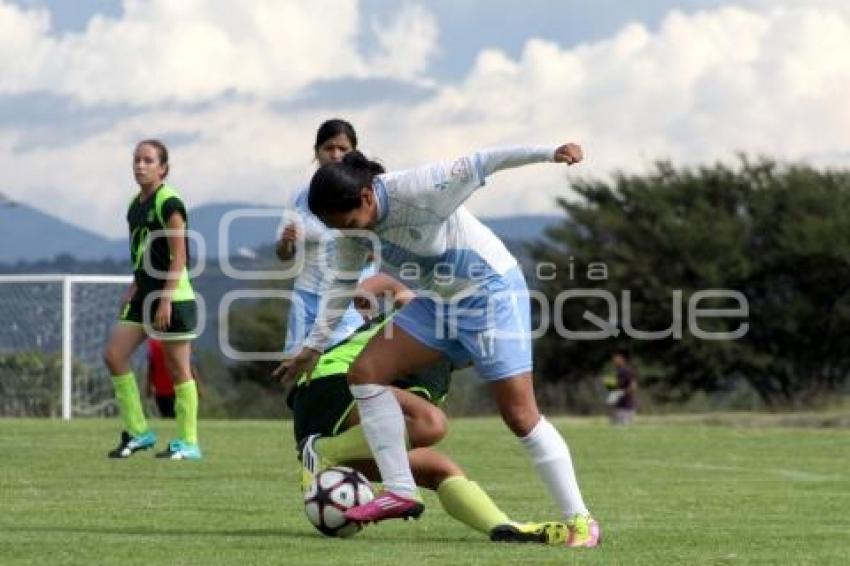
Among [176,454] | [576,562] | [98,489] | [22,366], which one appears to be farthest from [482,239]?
[22,366]

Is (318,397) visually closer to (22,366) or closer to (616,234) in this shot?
(22,366)

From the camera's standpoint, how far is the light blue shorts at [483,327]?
8750 millimetres

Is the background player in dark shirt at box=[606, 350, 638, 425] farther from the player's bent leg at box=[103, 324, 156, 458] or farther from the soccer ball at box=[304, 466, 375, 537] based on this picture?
the soccer ball at box=[304, 466, 375, 537]

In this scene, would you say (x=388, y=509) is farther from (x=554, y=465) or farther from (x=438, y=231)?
(x=438, y=231)

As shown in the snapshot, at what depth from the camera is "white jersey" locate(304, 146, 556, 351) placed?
8.52 m

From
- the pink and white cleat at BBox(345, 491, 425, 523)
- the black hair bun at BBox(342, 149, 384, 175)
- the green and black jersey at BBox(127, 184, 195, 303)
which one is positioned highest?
the green and black jersey at BBox(127, 184, 195, 303)

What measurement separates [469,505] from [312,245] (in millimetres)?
3265

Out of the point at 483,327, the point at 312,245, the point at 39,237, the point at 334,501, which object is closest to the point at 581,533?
the point at 483,327

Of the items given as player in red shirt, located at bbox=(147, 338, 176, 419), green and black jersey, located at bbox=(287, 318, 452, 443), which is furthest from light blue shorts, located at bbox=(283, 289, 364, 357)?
player in red shirt, located at bbox=(147, 338, 176, 419)

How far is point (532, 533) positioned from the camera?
884cm

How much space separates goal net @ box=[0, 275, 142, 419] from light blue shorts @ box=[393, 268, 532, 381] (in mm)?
19315

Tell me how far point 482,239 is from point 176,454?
686cm

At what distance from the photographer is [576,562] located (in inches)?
316

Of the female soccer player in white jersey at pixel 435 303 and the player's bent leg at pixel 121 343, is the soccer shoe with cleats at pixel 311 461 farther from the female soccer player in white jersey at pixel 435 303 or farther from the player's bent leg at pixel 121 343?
the player's bent leg at pixel 121 343
